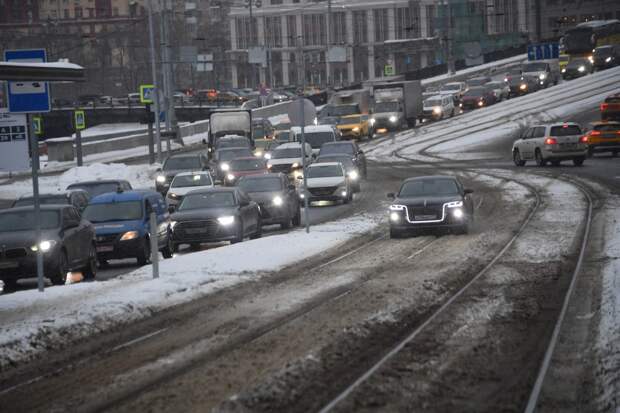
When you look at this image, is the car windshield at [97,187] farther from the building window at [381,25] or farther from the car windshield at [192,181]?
the building window at [381,25]

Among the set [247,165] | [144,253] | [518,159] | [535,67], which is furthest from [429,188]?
[535,67]

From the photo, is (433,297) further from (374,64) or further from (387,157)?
(374,64)

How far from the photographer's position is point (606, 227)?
2688 centimetres

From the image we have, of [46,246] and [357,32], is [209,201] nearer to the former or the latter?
[46,246]

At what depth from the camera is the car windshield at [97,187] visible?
36.1m

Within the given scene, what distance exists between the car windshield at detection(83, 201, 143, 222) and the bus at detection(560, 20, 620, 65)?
73036 mm

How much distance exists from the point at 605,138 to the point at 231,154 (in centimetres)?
1644

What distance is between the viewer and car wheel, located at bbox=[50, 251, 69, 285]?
2177 cm

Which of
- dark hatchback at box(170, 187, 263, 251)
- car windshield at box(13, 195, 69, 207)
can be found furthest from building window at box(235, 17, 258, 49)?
dark hatchback at box(170, 187, 263, 251)

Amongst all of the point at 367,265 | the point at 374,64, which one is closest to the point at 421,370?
the point at 367,265

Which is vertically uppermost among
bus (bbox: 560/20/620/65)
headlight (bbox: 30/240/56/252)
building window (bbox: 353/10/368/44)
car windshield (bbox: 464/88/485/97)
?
building window (bbox: 353/10/368/44)

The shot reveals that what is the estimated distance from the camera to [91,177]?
5372cm

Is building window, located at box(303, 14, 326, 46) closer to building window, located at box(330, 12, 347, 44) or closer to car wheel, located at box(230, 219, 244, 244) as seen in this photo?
building window, located at box(330, 12, 347, 44)

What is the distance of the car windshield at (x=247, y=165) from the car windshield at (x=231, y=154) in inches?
186
